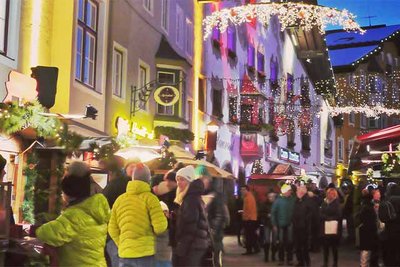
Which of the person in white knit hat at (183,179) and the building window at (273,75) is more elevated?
the building window at (273,75)

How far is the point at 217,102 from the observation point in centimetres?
2606

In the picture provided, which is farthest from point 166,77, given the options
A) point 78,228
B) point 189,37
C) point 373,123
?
point 373,123

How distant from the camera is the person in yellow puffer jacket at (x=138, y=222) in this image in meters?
6.33

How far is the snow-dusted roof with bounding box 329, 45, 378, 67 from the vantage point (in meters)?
45.3

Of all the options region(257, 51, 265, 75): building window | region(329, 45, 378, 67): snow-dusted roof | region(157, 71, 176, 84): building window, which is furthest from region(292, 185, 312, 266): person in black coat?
region(329, 45, 378, 67): snow-dusted roof

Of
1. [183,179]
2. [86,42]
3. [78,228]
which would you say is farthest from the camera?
[86,42]

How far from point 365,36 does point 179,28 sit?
2993 centimetres

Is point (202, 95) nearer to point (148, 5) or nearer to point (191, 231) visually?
Answer: point (148, 5)

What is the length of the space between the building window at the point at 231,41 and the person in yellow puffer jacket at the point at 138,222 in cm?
2107

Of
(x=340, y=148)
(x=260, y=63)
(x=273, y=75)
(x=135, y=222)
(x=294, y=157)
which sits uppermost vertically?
(x=260, y=63)

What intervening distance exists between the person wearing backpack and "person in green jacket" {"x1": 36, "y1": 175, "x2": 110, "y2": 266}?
7407mm

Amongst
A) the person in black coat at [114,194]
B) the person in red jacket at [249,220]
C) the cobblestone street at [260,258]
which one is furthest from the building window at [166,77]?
the person in black coat at [114,194]

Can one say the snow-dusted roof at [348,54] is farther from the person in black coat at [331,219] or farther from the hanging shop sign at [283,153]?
the person in black coat at [331,219]

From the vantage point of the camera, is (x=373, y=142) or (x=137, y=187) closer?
(x=137, y=187)
